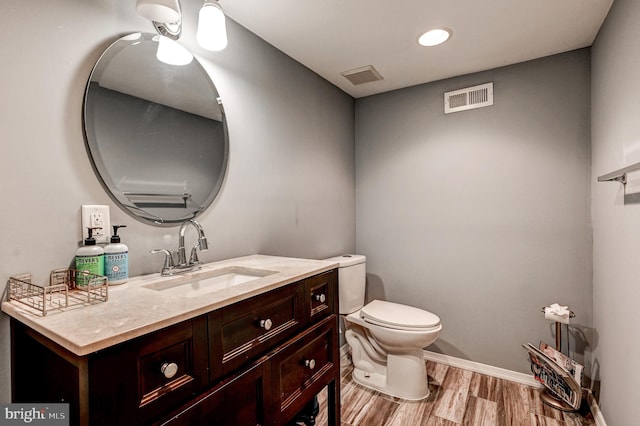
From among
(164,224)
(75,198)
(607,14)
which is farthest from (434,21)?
(75,198)

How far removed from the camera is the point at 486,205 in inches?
91.0

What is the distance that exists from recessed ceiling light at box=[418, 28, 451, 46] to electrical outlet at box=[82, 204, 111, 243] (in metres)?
1.85

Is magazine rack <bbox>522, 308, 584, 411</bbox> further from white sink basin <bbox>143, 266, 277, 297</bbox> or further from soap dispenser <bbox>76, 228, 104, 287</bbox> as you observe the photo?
soap dispenser <bbox>76, 228, 104, 287</bbox>

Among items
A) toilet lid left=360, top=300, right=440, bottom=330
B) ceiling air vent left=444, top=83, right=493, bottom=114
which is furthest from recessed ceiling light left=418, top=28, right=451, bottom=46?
toilet lid left=360, top=300, right=440, bottom=330

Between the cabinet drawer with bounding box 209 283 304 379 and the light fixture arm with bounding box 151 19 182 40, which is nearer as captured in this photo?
the cabinet drawer with bounding box 209 283 304 379

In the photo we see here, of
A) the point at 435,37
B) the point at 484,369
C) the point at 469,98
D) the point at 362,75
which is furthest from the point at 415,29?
the point at 484,369

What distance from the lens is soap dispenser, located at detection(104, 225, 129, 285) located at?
3.47ft

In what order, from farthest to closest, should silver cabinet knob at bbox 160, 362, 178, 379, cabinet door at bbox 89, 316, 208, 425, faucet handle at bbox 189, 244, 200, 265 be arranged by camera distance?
faucet handle at bbox 189, 244, 200, 265 → silver cabinet knob at bbox 160, 362, 178, 379 → cabinet door at bbox 89, 316, 208, 425

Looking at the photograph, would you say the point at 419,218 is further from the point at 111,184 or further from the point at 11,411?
the point at 11,411

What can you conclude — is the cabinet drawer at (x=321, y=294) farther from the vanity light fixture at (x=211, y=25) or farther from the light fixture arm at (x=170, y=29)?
the light fixture arm at (x=170, y=29)

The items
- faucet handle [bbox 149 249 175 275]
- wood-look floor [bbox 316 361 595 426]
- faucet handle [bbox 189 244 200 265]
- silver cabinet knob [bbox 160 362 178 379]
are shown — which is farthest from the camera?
wood-look floor [bbox 316 361 595 426]

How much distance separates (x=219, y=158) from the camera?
1569mm

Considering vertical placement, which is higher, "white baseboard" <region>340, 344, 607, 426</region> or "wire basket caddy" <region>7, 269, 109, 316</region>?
"wire basket caddy" <region>7, 269, 109, 316</region>

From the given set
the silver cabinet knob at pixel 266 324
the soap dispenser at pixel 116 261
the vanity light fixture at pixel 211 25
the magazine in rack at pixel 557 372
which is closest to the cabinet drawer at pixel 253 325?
the silver cabinet knob at pixel 266 324
